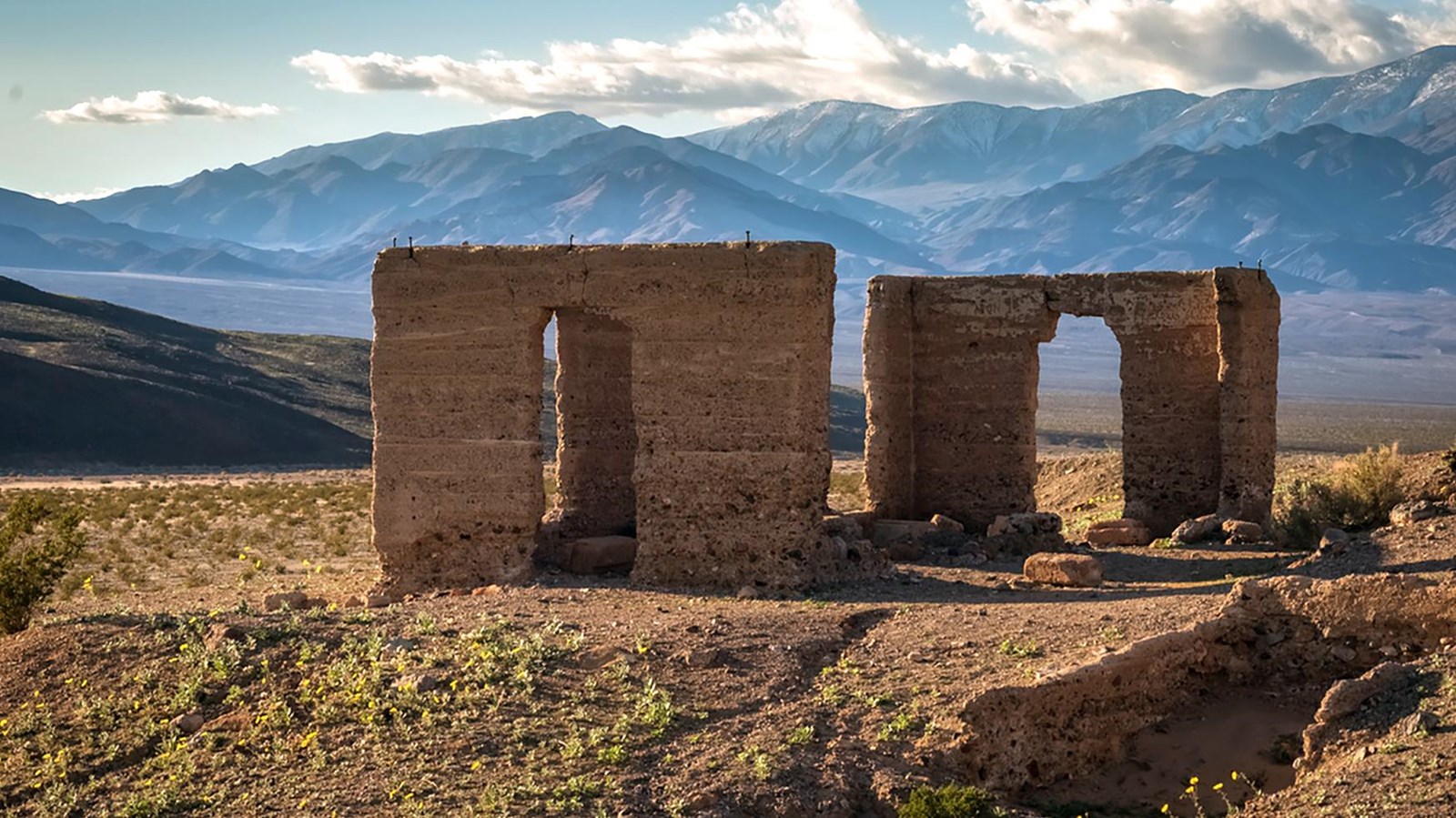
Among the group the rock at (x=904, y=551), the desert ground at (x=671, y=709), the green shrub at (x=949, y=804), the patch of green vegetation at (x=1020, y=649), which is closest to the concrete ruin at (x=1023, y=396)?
the rock at (x=904, y=551)

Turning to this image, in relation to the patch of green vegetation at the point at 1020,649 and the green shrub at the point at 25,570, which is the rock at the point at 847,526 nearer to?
the patch of green vegetation at the point at 1020,649

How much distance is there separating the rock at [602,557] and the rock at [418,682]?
502cm

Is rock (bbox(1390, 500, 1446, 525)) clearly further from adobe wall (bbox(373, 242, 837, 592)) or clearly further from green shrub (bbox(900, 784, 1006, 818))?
green shrub (bbox(900, 784, 1006, 818))

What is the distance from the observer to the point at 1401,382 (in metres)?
116

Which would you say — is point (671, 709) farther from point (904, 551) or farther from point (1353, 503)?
point (1353, 503)

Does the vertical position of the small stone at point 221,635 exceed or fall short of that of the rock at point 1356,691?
it falls short

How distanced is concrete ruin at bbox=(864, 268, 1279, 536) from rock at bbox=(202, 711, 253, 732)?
10422 millimetres

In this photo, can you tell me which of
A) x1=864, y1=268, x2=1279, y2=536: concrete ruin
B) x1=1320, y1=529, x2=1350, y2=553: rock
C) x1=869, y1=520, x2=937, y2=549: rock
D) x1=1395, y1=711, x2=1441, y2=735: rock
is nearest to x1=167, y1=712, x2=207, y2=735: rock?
x1=1395, y1=711, x2=1441, y2=735: rock

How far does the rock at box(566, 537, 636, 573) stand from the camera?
16688 millimetres

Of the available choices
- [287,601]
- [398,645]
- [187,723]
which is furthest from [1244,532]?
[187,723]

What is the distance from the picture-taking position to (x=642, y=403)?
15.5 m

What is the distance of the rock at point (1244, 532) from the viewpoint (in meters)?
18.7

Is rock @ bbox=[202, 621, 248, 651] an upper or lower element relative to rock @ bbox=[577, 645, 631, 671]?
lower

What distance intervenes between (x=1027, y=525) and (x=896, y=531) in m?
1.41
